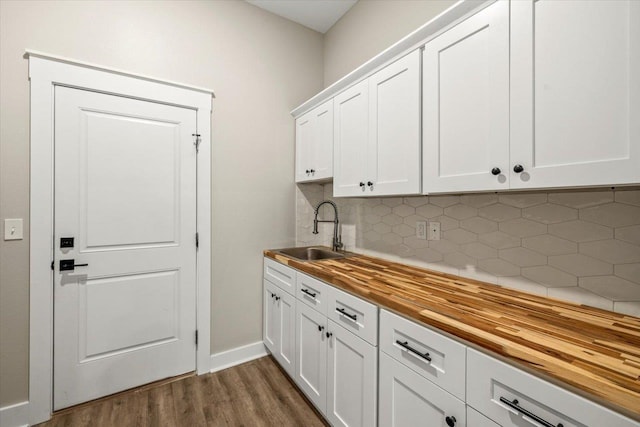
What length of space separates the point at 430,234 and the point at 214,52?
2154 millimetres

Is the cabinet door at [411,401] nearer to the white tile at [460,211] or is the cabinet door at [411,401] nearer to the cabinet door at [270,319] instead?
the white tile at [460,211]

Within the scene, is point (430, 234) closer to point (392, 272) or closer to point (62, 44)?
point (392, 272)

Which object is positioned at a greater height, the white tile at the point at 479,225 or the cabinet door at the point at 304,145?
the cabinet door at the point at 304,145

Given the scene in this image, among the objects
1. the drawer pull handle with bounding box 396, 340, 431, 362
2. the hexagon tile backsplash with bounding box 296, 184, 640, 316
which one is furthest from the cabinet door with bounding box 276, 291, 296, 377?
the drawer pull handle with bounding box 396, 340, 431, 362

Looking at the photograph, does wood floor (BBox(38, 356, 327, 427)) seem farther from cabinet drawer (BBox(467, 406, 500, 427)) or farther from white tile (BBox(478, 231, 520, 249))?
white tile (BBox(478, 231, 520, 249))

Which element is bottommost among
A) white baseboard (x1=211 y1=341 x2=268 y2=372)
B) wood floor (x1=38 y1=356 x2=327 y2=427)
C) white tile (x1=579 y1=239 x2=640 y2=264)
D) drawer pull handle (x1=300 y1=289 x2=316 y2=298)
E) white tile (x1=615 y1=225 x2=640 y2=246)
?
wood floor (x1=38 y1=356 x2=327 y2=427)

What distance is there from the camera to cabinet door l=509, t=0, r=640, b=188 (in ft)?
2.83

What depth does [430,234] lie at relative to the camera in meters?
1.79

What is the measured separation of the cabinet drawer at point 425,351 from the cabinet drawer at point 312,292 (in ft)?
1.54

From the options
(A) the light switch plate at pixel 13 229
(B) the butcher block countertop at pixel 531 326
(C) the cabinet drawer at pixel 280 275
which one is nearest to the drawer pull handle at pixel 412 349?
(B) the butcher block countertop at pixel 531 326

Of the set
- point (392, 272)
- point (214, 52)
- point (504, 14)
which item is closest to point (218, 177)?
point (214, 52)

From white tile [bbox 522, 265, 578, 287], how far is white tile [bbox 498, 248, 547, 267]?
0.02 m

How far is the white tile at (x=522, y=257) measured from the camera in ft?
4.27

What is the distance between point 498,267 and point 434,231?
41 centimetres
